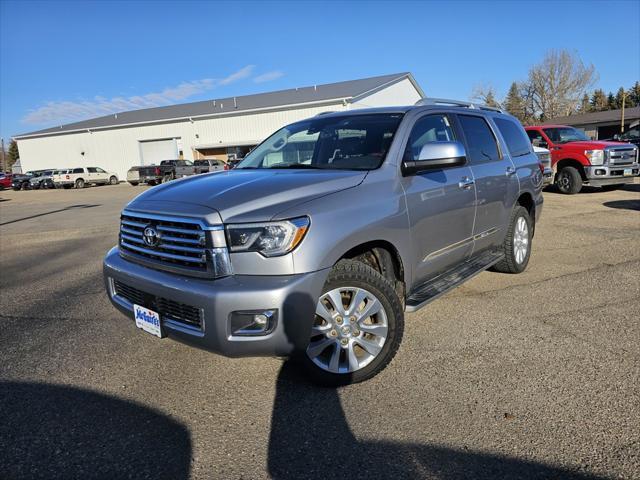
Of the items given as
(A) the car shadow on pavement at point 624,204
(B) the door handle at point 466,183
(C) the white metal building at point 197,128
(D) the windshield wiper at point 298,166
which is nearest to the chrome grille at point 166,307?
(D) the windshield wiper at point 298,166

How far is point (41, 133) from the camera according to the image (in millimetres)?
47688

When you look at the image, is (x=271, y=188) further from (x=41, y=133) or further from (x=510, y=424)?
(x=41, y=133)

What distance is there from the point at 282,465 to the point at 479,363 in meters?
1.71

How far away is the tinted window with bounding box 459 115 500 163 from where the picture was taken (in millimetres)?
4558

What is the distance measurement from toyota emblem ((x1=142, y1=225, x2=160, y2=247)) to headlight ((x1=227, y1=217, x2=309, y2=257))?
624 mm

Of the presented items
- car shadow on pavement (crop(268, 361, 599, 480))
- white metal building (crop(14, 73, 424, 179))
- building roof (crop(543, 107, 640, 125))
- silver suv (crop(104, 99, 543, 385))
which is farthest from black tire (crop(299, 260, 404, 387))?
building roof (crop(543, 107, 640, 125))

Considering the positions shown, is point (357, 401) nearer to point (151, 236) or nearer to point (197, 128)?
point (151, 236)

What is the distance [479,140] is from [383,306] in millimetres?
2526

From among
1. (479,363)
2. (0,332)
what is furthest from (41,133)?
(479,363)

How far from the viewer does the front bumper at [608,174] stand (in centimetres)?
1282

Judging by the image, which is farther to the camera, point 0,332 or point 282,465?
point 0,332

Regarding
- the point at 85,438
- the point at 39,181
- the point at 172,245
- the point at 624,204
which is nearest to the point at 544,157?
the point at 624,204

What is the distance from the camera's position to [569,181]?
1349 cm

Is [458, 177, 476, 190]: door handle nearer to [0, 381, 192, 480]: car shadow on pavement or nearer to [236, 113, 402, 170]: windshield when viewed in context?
[236, 113, 402, 170]: windshield
